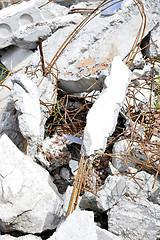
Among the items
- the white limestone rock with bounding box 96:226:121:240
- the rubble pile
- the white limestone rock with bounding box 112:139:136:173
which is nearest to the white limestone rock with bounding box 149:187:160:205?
the rubble pile

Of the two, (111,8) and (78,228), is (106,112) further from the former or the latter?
(111,8)

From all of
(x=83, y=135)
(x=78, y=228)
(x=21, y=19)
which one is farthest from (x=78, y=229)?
(x=21, y=19)

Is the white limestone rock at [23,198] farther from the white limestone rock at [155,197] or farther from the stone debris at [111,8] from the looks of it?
the stone debris at [111,8]

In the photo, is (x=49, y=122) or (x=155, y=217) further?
(x=49, y=122)

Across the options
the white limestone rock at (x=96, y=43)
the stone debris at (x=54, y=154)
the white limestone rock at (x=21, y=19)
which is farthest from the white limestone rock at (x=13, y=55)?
the stone debris at (x=54, y=154)

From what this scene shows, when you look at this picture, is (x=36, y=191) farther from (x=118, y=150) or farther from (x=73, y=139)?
(x=118, y=150)

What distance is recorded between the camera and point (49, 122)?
2.73 meters

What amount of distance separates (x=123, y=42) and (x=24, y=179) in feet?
6.38

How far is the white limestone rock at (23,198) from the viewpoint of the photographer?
6.18 feet

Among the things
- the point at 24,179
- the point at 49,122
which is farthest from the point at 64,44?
the point at 24,179

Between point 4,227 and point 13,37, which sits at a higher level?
point 13,37

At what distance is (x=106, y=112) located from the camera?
84.6 inches

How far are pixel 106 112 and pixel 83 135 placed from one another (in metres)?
0.28

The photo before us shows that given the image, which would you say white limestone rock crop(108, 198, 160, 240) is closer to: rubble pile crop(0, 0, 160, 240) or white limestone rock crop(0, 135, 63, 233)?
rubble pile crop(0, 0, 160, 240)
